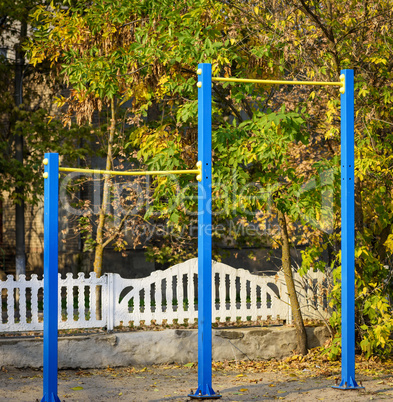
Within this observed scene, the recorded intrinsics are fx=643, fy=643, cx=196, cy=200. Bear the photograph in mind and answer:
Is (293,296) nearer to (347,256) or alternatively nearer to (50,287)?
(347,256)

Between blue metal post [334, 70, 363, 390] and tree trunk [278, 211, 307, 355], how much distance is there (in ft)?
6.09

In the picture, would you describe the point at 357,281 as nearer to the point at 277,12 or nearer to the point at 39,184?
the point at 277,12

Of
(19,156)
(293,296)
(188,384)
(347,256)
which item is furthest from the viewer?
(19,156)

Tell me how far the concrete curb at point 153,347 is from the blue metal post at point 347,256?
213cm

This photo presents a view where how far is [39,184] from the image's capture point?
44.6ft

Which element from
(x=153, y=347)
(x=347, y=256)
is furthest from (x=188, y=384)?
(x=347, y=256)

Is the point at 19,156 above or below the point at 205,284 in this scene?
above

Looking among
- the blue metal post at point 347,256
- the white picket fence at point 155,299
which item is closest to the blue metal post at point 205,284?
the blue metal post at point 347,256

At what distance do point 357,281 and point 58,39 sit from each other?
5.69 m

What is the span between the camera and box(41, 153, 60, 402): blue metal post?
606 cm

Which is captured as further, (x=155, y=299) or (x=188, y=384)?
(x=155, y=299)

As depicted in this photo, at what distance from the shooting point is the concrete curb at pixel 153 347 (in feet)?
26.9

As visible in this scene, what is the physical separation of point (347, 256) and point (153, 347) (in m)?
3.04

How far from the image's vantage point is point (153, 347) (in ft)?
27.9
